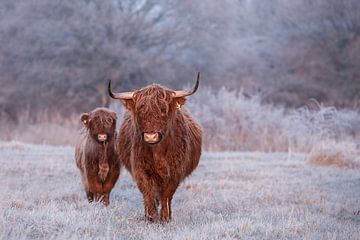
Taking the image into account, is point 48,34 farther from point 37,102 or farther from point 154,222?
point 154,222

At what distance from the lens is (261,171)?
13.6m

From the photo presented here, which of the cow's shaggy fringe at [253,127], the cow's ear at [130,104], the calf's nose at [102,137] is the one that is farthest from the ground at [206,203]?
the cow's shaggy fringe at [253,127]

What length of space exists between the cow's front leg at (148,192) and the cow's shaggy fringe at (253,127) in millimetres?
12094

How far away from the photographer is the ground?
6.68m

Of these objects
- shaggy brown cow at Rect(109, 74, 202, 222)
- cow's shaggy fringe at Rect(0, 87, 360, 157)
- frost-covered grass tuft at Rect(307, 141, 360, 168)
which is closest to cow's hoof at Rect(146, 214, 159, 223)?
shaggy brown cow at Rect(109, 74, 202, 222)

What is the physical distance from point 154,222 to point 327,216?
2.58m

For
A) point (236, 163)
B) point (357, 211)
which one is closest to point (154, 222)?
point (357, 211)

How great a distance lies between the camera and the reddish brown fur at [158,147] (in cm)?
712

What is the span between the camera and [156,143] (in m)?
7.20

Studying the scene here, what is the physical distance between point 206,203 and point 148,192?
6.92 feet

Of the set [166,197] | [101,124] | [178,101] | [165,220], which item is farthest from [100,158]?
[178,101]

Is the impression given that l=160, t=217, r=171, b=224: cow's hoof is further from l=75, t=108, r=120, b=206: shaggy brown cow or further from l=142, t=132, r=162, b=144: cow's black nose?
l=75, t=108, r=120, b=206: shaggy brown cow

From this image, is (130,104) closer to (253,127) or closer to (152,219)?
(152,219)

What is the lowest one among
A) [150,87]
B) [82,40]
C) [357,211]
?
[357,211]
